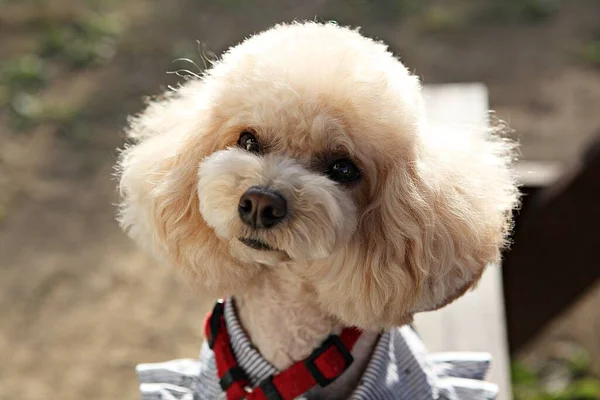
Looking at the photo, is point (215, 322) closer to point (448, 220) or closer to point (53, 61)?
point (448, 220)

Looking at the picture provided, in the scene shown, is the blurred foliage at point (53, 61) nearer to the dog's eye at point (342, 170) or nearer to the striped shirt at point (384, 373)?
the striped shirt at point (384, 373)

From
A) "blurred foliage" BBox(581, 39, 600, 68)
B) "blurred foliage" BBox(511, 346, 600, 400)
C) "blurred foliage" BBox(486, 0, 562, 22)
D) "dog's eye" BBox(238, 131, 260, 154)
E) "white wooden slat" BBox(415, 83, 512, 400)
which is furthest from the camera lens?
"blurred foliage" BBox(486, 0, 562, 22)

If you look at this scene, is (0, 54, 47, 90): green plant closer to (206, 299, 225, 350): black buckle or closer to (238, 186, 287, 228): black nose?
(206, 299, 225, 350): black buckle

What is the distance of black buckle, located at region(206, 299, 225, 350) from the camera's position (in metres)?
1.34

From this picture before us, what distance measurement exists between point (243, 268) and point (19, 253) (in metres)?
1.51

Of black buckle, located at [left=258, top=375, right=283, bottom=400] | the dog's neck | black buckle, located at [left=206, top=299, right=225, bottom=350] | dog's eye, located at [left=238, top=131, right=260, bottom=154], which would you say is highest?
dog's eye, located at [left=238, top=131, right=260, bottom=154]

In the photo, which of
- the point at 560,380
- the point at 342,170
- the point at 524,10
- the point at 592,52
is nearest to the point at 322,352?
the point at 342,170

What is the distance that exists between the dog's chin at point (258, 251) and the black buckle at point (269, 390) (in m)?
0.21

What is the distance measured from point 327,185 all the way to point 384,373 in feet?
1.11

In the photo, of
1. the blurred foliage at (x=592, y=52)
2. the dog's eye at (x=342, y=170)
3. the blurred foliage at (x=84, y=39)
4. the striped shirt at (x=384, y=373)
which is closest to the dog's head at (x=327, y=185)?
the dog's eye at (x=342, y=170)

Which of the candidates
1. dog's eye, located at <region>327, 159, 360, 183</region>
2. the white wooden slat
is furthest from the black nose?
the white wooden slat

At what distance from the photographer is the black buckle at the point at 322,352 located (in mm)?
1254

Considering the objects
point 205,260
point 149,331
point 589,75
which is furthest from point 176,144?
point 589,75

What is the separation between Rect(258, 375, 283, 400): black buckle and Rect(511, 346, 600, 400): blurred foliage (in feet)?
4.45
